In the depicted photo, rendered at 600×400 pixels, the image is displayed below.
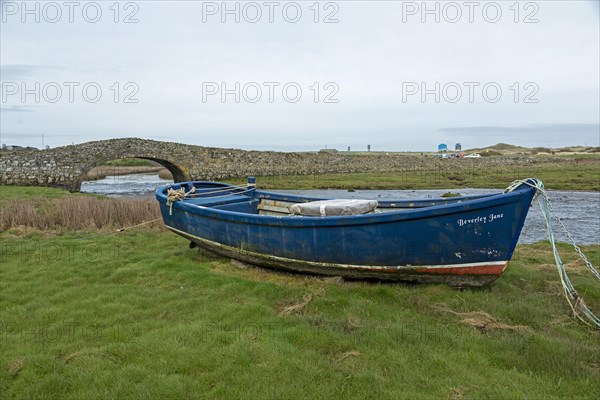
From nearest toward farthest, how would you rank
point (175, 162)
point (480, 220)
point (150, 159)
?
point (480, 220) < point (150, 159) < point (175, 162)

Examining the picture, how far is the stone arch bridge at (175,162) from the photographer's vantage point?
107 feet

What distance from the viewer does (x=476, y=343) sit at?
564 centimetres

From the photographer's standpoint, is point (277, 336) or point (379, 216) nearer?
point (277, 336)

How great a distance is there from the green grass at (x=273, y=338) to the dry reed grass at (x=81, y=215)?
5.30 meters

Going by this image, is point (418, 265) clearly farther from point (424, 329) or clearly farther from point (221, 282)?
point (221, 282)

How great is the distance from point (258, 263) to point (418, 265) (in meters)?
3.59

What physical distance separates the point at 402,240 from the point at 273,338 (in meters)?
3.14

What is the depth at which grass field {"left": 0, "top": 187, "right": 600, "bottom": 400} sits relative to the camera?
4625 mm

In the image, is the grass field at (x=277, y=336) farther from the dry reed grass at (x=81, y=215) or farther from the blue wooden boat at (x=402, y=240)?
the dry reed grass at (x=81, y=215)

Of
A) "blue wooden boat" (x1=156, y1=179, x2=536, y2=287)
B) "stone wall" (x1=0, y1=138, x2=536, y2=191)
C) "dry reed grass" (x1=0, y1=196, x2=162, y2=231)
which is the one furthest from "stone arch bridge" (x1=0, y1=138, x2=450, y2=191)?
"blue wooden boat" (x1=156, y1=179, x2=536, y2=287)

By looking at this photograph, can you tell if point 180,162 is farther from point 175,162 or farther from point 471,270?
point 471,270

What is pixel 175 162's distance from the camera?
3897 centimetres

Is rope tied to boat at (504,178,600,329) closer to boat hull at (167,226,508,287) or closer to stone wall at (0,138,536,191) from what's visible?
boat hull at (167,226,508,287)

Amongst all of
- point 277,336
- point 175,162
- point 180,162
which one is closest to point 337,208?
point 277,336
